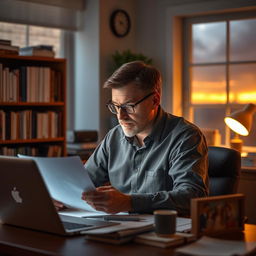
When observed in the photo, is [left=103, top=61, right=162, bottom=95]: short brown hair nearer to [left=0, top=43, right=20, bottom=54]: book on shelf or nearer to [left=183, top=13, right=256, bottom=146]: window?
[left=0, top=43, right=20, bottom=54]: book on shelf

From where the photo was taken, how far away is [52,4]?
4.48m

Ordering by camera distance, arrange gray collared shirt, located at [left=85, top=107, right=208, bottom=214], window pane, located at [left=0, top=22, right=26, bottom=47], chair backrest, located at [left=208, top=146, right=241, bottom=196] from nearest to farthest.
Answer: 1. gray collared shirt, located at [left=85, top=107, right=208, bottom=214]
2. chair backrest, located at [left=208, top=146, right=241, bottom=196]
3. window pane, located at [left=0, top=22, right=26, bottom=47]

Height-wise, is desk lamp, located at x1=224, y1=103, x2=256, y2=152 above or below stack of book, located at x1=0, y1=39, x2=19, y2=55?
below

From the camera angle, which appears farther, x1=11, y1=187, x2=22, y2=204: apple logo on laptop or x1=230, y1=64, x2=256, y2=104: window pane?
A: x1=230, y1=64, x2=256, y2=104: window pane

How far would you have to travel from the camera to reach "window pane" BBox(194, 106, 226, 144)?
471cm

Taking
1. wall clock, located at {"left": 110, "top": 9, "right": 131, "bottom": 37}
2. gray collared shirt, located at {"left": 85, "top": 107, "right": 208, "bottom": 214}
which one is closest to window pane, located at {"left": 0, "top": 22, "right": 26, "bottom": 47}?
wall clock, located at {"left": 110, "top": 9, "right": 131, "bottom": 37}

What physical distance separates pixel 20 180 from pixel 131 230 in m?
0.37

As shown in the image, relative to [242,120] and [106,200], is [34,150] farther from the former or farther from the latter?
[106,200]

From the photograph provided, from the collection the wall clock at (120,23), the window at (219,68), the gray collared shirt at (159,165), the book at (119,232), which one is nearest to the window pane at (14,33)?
the wall clock at (120,23)

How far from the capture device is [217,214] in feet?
5.27

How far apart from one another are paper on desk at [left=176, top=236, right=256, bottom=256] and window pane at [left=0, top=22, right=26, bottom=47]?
3198 mm

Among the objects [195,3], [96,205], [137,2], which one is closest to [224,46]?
[195,3]

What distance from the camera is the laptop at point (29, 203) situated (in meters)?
1.59

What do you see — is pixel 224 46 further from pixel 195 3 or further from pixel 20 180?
pixel 20 180
